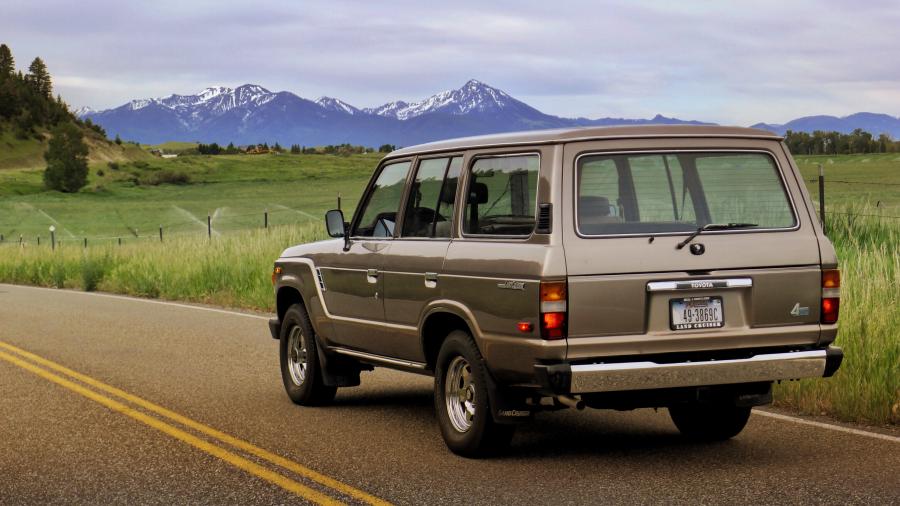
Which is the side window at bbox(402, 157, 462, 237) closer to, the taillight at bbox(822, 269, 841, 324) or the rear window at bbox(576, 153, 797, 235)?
the rear window at bbox(576, 153, 797, 235)

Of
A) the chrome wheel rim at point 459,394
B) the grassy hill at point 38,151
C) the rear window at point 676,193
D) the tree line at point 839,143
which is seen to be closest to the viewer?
the rear window at point 676,193

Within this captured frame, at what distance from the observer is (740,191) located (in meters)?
8.20

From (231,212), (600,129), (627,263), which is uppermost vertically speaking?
(600,129)

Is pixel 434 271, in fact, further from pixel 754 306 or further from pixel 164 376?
pixel 164 376

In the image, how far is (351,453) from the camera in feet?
27.1

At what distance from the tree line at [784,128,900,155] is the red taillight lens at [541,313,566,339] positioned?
220 ft

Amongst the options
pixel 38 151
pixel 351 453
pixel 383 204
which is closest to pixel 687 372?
pixel 351 453

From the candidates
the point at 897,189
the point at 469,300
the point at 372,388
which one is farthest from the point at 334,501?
the point at 897,189

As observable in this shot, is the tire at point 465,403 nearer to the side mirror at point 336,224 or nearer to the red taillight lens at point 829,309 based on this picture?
the side mirror at point 336,224

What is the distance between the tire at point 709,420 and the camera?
8523mm

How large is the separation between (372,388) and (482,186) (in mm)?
3605

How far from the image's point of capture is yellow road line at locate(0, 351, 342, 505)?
23.3 feet

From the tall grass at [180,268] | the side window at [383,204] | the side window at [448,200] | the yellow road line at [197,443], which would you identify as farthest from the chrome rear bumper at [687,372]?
the tall grass at [180,268]

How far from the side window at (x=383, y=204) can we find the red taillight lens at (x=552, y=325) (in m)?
2.37
